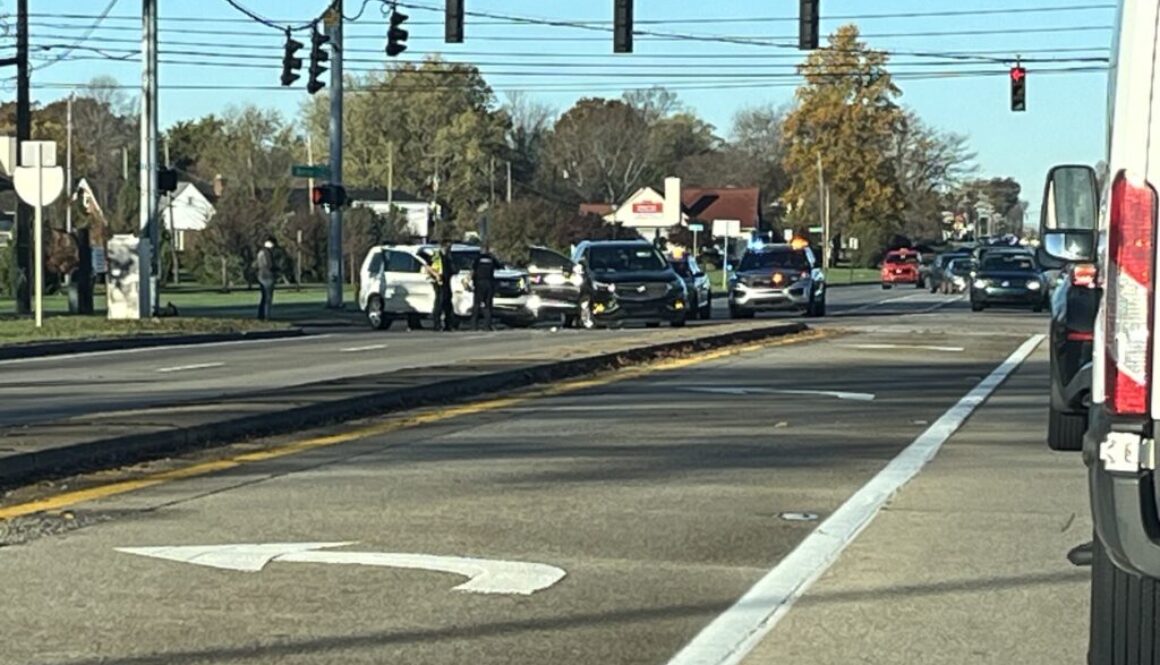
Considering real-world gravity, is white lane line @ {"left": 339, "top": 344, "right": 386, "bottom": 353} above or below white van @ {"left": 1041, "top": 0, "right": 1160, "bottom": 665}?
below

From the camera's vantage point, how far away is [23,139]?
3700 cm

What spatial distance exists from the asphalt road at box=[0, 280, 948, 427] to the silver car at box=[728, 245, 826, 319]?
8.91 m

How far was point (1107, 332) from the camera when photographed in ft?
18.2

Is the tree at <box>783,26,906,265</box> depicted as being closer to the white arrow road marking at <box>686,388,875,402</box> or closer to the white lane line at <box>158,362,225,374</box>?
the white lane line at <box>158,362,225,374</box>

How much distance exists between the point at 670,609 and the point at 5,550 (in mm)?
3168

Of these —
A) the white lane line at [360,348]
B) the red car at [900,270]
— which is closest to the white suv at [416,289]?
the white lane line at [360,348]

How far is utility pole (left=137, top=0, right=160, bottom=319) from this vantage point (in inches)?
1393

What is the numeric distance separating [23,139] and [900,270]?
50984mm

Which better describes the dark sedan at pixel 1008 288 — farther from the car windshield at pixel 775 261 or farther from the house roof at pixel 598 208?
the house roof at pixel 598 208

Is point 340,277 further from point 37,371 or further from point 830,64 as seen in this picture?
point 830,64

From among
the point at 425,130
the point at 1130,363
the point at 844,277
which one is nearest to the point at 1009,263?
the point at 1130,363

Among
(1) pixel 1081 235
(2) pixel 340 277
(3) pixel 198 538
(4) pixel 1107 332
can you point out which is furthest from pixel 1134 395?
(2) pixel 340 277

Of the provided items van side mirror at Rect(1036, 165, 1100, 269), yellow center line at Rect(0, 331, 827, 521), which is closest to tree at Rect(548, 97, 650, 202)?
yellow center line at Rect(0, 331, 827, 521)

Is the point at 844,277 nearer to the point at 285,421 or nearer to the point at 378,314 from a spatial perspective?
the point at 378,314
